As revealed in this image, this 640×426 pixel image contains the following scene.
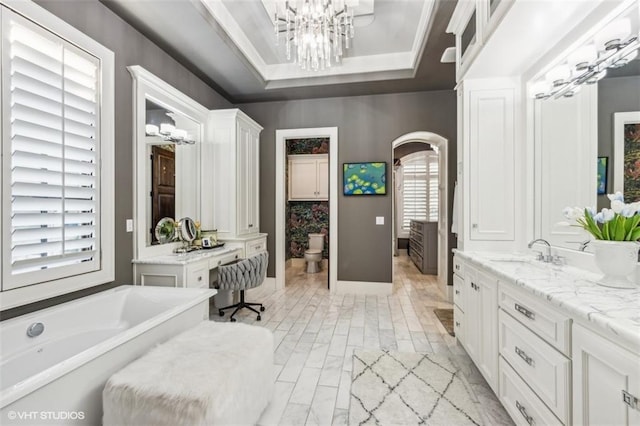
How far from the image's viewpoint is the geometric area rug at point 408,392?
163cm

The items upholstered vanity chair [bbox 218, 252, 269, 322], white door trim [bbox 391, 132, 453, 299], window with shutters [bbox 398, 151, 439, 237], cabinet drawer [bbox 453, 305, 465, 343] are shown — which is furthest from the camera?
window with shutters [bbox 398, 151, 439, 237]

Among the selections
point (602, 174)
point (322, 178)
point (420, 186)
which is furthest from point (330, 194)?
point (420, 186)

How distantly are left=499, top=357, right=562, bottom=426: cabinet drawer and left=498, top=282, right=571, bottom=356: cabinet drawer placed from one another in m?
0.31

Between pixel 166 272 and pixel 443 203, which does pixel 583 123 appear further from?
pixel 166 272

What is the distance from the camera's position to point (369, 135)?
420 cm

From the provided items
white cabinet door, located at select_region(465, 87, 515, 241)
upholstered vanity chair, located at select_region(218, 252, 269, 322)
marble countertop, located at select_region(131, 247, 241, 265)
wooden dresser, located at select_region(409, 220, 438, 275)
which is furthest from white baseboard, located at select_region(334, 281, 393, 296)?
white cabinet door, located at select_region(465, 87, 515, 241)

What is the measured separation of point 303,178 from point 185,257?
3.74 metres

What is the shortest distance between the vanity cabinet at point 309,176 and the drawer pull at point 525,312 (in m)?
4.73

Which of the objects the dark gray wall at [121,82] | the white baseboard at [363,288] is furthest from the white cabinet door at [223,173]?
the white baseboard at [363,288]

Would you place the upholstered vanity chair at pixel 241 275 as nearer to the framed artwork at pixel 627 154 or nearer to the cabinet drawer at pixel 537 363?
the cabinet drawer at pixel 537 363

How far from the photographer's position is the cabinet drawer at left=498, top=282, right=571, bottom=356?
1.13 metres

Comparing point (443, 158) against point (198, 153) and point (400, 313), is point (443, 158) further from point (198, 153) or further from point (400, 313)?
point (198, 153)

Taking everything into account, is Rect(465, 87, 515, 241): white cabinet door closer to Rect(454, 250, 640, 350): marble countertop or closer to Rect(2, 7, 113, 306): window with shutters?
Result: Rect(454, 250, 640, 350): marble countertop

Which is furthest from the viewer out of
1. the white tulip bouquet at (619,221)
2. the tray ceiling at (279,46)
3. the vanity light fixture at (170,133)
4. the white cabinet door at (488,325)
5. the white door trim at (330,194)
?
the white door trim at (330,194)
